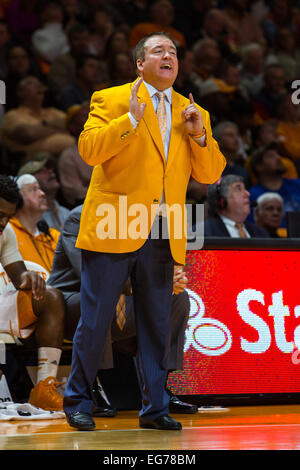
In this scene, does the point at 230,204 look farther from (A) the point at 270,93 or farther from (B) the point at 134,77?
(A) the point at 270,93

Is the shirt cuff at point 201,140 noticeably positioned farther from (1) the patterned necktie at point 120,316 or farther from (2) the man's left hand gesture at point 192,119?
(1) the patterned necktie at point 120,316

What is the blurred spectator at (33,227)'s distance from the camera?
4.79 m

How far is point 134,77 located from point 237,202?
9.94 feet

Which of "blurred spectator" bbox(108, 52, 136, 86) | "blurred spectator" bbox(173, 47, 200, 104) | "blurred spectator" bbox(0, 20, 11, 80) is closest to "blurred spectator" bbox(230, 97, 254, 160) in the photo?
"blurred spectator" bbox(173, 47, 200, 104)

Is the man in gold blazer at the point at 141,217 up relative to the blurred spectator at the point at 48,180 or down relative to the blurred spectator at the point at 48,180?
down

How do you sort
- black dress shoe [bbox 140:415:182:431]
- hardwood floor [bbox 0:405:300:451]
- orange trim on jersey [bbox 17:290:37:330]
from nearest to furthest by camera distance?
hardwood floor [bbox 0:405:300:451] → black dress shoe [bbox 140:415:182:431] → orange trim on jersey [bbox 17:290:37:330]

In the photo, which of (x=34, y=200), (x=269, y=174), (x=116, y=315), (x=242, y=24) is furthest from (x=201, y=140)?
(x=242, y=24)

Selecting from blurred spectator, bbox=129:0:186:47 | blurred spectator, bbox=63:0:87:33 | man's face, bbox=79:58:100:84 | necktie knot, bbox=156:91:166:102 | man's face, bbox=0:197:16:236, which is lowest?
man's face, bbox=0:197:16:236

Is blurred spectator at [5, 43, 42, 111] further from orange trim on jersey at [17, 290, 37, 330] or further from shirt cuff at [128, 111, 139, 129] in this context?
shirt cuff at [128, 111, 139, 129]

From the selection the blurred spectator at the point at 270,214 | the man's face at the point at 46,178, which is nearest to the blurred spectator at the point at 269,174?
the blurred spectator at the point at 270,214

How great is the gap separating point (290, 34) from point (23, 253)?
6.81 m

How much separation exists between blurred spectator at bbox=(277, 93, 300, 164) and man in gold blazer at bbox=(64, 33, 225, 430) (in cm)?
536

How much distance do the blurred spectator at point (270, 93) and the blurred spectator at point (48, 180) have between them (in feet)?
12.5

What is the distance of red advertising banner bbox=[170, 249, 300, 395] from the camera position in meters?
4.04
